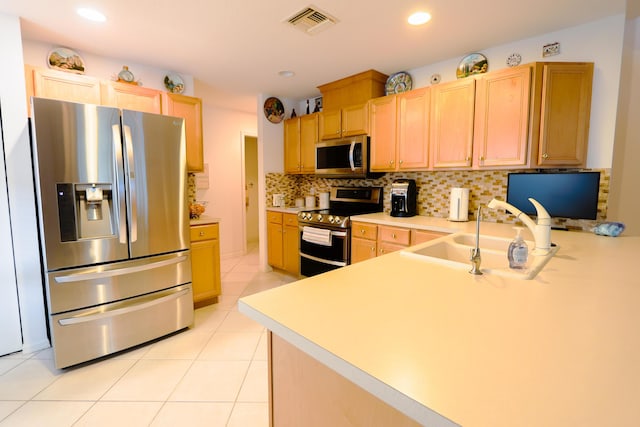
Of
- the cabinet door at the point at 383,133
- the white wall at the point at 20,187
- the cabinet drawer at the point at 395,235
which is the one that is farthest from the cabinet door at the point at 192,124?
the cabinet drawer at the point at 395,235

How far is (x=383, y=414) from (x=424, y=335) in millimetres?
199

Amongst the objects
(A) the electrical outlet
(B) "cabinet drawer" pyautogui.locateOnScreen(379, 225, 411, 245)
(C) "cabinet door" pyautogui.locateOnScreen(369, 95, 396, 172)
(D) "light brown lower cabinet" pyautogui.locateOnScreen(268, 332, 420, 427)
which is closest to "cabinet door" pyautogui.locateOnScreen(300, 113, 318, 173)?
(C) "cabinet door" pyautogui.locateOnScreen(369, 95, 396, 172)

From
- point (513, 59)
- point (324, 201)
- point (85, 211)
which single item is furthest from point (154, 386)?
point (513, 59)

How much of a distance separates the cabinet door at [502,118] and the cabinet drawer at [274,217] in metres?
2.40

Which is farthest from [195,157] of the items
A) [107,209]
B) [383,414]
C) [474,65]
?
[383,414]

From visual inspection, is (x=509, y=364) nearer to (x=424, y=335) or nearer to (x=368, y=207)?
(x=424, y=335)

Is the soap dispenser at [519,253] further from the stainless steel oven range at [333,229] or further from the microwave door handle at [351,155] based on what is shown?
the microwave door handle at [351,155]

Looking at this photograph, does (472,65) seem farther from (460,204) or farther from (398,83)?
(460,204)

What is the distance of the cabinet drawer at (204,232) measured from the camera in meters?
2.88

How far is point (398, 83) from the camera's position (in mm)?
3213

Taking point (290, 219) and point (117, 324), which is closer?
point (117, 324)

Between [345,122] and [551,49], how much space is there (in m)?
1.91

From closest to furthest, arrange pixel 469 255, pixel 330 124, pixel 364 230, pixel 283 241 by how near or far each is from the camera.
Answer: pixel 469 255 < pixel 364 230 < pixel 330 124 < pixel 283 241

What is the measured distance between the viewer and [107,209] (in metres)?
2.14
